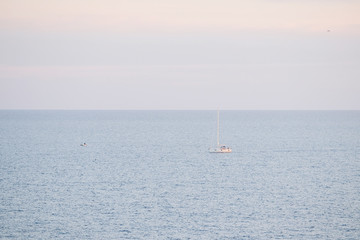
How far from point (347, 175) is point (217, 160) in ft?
94.8

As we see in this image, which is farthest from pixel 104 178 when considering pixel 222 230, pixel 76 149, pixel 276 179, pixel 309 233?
pixel 76 149

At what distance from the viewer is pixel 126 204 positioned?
60312 millimetres

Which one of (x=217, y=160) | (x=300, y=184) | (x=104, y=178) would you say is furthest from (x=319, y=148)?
(x=104, y=178)

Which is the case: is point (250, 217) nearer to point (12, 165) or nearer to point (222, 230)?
point (222, 230)

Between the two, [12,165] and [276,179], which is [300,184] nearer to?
[276,179]

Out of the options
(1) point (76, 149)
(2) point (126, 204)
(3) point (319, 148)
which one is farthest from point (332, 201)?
(1) point (76, 149)

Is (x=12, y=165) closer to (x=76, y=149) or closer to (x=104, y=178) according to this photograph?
(x=104, y=178)

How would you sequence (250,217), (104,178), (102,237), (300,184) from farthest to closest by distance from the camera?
(104,178) → (300,184) → (250,217) → (102,237)

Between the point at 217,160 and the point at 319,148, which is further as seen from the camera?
the point at 319,148

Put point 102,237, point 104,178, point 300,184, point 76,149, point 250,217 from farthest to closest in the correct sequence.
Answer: point 76,149 → point 104,178 → point 300,184 → point 250,217 → point 102,237

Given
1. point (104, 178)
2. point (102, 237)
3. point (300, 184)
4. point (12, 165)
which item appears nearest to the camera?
point (102, 237)

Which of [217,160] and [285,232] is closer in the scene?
[285,232]

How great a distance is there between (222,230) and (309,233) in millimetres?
8465

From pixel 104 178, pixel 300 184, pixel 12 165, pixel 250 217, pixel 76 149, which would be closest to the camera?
pixel 250 217
